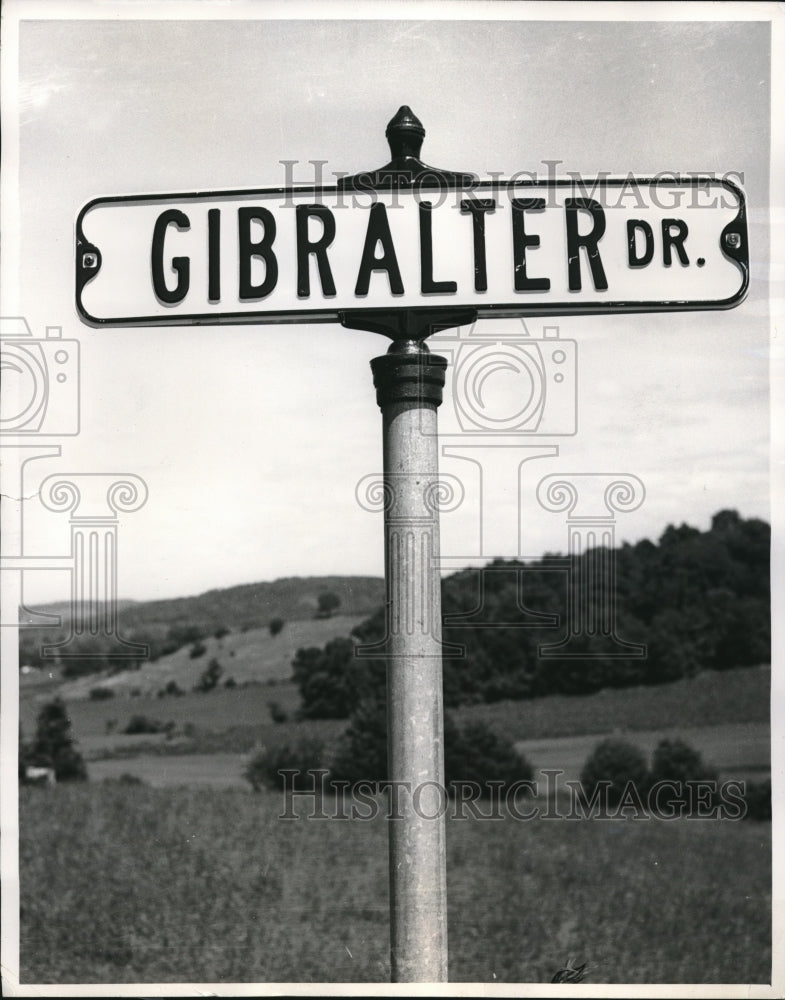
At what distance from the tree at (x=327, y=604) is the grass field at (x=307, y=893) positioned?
6.27ft

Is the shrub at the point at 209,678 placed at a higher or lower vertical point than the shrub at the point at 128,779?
higher

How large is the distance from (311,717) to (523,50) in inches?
207

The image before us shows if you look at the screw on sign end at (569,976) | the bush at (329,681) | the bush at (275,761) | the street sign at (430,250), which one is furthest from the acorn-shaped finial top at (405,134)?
the bush at (275,761)

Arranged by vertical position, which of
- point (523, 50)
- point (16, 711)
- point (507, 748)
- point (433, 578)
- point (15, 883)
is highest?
point (523, 50)

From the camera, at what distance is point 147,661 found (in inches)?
288

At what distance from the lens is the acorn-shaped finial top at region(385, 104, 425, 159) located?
111 inches

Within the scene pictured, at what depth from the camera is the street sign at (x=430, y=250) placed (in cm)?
282

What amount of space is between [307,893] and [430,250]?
4863 mm

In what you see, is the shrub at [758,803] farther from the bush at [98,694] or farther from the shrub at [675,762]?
the bush at [98,694]

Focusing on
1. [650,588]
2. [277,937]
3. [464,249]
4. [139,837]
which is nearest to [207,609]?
[277,937]

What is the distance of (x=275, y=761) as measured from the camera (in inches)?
293

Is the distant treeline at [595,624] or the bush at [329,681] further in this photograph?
the bush at [329,681]

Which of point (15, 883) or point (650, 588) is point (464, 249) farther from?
point (650, 588)

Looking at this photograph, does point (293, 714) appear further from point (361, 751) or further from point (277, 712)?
point (361, 751)
